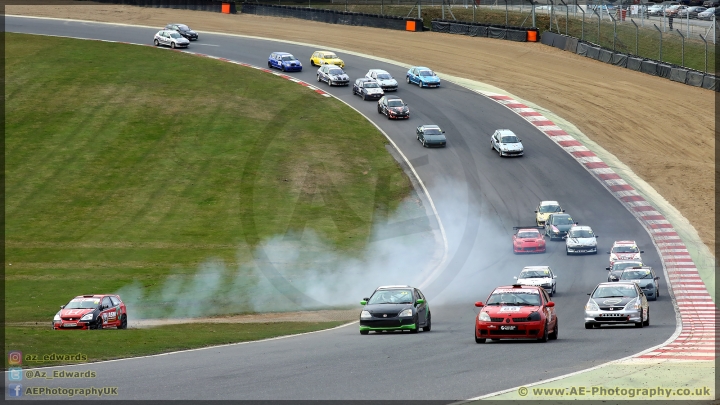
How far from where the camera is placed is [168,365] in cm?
1880

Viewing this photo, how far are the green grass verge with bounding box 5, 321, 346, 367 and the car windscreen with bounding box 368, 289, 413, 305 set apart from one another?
303 centimetres

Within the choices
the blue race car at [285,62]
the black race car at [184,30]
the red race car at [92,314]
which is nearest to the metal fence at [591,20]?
the black race car at [184,30]

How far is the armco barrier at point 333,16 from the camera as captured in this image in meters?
84.4

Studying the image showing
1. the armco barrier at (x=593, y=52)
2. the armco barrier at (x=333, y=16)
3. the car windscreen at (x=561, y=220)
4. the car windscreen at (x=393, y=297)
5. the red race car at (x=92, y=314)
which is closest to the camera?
the car windscreen at (x=393, y=297)

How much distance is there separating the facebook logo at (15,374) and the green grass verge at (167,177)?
6.46 meters

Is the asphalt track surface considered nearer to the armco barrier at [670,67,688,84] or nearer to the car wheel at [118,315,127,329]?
the car wheel at [118,315,127,329]

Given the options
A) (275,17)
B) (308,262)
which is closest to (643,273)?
(308,262)

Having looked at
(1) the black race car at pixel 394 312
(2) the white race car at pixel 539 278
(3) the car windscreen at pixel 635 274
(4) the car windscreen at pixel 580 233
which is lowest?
(4) the car windscreen at pixel 580 233

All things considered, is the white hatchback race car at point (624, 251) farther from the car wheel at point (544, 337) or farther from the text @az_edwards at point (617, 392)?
the text @az_edwards at point (617, 392)

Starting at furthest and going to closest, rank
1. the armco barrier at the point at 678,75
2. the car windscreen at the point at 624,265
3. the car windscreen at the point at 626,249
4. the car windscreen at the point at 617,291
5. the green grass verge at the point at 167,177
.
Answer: the armco barrier at the point at 678,75
the car windscreen at the point at 626,249
the green grass verge at the point at 167,177
the car windscreen at the point at 624,265
the car windscreen at the point at 617,291

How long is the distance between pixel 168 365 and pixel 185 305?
15.8m

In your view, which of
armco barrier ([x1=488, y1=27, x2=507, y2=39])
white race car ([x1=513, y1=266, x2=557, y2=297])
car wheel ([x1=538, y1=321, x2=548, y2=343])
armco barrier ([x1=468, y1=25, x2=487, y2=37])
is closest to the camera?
car wheel ([x1=538, y1=321, x2=548, y2=343])

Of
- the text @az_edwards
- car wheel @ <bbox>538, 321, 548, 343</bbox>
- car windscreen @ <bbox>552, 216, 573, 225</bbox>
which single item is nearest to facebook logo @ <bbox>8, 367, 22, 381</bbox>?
the text @az_edwards

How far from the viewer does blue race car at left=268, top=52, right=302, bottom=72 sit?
7169cm
